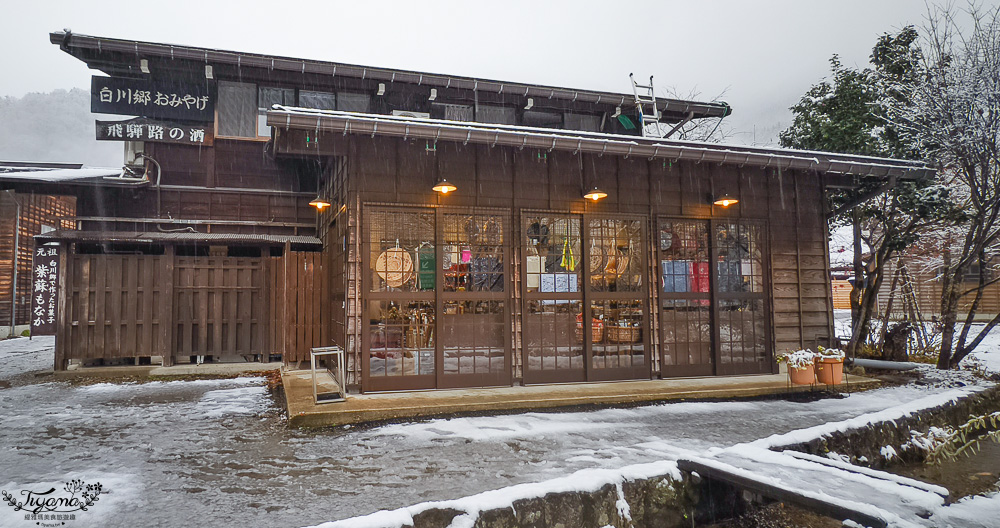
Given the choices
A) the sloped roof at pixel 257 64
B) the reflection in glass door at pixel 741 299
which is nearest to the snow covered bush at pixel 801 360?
the reflection in glass door at pixel 741 299

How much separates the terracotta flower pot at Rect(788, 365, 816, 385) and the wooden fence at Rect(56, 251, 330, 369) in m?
6.71

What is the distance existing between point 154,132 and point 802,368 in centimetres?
1119

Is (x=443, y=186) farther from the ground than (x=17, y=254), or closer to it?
closer to it

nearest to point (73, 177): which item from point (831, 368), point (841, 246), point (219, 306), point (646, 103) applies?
point (219, 306)

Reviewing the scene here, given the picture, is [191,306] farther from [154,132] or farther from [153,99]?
[153,99]

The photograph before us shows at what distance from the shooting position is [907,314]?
38.5 ft

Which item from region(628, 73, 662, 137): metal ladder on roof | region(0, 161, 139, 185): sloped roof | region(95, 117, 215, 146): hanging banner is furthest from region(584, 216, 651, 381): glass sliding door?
region(0, 161, 139, 185): sloped roof

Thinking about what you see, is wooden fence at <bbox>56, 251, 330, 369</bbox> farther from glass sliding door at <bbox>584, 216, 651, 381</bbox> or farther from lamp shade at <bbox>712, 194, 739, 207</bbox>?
lamp shade at <bbox>712, 194, 739, 207</bbox>

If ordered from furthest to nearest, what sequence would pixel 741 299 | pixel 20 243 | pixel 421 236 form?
pixel 20 243 → pixel 741 299 → pixel 421 236

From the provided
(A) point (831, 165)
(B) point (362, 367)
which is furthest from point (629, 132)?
(B) point (362, 367)

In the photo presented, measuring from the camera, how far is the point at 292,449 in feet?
15.7

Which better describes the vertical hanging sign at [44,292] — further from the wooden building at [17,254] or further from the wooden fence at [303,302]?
the wooden building at [17,254]

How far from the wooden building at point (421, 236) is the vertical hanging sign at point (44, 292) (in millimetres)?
184

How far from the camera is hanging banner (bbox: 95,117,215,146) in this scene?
967 centimetres
